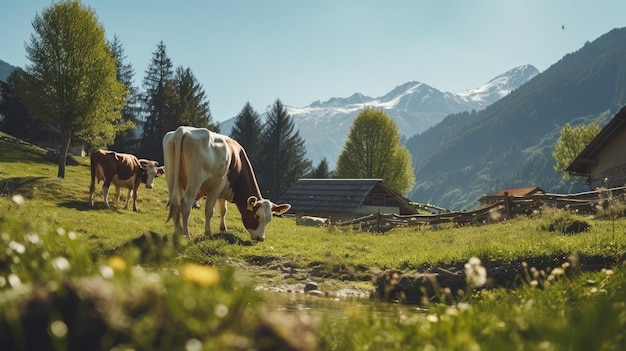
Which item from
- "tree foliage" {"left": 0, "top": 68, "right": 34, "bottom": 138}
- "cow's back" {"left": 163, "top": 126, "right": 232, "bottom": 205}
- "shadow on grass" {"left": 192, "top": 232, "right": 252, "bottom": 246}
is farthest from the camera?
"tree foliage" {"left": 0, "top": 68, "right": 34, "bottom": 138}

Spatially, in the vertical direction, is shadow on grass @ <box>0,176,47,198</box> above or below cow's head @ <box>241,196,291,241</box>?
below

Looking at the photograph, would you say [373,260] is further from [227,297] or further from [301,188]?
[301,188]

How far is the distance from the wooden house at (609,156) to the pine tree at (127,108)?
43.9m

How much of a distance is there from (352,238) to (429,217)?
7659 mm

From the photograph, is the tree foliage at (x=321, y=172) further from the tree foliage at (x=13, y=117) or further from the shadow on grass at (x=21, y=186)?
the shadow on grass at (x=21, y=186)

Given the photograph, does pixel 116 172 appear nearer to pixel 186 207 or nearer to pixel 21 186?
pixel 21 186

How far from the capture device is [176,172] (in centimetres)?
1303

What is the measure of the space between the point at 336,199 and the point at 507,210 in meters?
19.7

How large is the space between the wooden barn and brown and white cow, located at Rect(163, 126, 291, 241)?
24.0 m

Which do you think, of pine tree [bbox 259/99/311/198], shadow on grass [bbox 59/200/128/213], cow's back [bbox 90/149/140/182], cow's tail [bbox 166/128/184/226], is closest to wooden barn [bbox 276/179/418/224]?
cow's back [bbox 90/149/140/182]

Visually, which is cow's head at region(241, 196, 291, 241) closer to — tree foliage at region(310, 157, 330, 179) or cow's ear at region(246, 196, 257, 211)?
cow's ear at region(246, 196, 257, 211)

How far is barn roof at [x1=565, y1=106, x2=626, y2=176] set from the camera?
27.3 m

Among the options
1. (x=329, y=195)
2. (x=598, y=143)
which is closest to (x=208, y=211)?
(x=598, y=143)

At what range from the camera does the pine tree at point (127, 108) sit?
202ft
